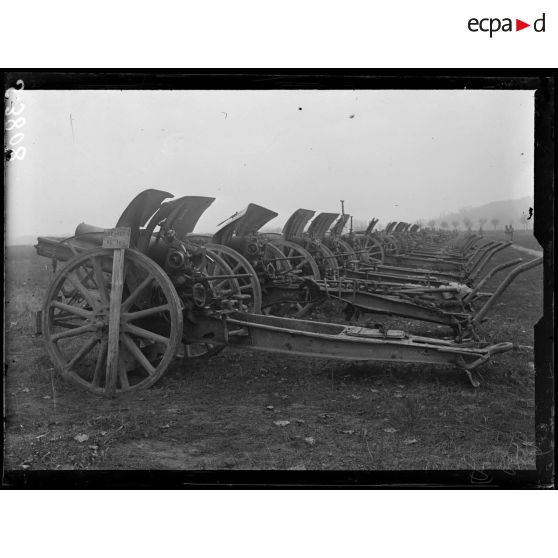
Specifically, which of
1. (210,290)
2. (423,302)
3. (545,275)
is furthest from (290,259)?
(545,275)

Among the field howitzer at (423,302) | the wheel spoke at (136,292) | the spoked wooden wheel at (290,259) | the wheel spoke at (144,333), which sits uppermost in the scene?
the spoked wooden wheel at (290,259)

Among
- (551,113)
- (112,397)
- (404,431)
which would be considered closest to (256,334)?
(112,397)

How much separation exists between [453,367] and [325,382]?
1.20 meters

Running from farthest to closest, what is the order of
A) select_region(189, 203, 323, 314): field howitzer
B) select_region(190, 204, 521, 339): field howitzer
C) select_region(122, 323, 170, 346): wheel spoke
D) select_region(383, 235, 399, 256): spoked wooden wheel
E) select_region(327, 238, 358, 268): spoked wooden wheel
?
select_region(383, 235, 399, 256): spoked wooden wheel → select_region(327, 238, 358, 268): spoked wooden wheel → select_region(189, 203, 323, 314): field howitzer → select_region(190, 204, 521, 339): field howitzer → select_region(122, 323, 170, 346): wheel spoke

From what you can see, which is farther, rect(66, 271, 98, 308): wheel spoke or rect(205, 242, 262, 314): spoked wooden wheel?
rect(205, 242, 262, 314): spoked wooden wheel

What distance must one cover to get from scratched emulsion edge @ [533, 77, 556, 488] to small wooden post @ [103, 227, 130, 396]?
10.8ft

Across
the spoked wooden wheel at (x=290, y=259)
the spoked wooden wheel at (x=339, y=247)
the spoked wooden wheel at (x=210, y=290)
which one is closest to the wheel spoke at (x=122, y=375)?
the spoked wooden wheel at (x=210, y=290)

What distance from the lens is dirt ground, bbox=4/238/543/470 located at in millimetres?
3918

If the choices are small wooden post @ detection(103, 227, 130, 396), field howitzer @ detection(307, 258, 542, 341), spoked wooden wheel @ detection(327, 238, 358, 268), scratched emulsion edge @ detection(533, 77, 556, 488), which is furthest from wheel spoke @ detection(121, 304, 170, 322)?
spoked wooden wheel @ detection(327, 238, 358, 268)

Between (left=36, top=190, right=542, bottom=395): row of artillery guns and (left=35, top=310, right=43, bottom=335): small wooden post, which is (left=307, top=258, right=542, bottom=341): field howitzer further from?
(left=35, top=310, right=43, bottom=335): small wooden post

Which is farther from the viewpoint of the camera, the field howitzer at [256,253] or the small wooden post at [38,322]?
the field howitzer at [256,253]

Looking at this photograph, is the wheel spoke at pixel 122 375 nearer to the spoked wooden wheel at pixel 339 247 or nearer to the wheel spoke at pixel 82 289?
the wheel spoke at pixel 82 289

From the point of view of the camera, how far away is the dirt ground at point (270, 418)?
3.92 meters

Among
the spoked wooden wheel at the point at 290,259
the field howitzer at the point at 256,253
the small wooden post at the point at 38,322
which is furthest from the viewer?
the spoked wooden wheel at the point at 290,259
